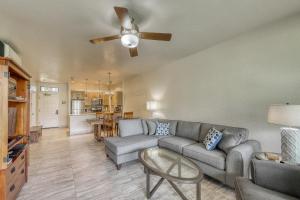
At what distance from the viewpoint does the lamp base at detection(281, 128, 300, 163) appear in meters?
1.71

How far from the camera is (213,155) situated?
92.3 inches

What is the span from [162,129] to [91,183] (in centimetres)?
204

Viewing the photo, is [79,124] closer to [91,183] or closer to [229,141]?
[91,183]

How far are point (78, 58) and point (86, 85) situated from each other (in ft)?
16.9

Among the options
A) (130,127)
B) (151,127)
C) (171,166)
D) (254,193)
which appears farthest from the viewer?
(151,127)

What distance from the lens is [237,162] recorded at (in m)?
2.08

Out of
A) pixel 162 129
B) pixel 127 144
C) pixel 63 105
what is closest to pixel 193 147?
pixel 162 129

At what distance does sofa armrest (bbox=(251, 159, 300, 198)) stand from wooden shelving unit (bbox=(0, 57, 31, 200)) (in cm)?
276

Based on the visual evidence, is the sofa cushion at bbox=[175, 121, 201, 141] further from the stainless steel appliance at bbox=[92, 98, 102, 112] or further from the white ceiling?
the stainless steel appliance at bbox=[92, 98, 102, 112]

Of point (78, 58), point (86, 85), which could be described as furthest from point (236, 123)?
point (86, 85)

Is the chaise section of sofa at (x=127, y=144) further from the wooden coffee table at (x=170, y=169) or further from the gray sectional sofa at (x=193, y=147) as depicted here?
the wooden coffee table at (x=170, y=169)

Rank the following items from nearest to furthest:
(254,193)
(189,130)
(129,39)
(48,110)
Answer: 1. (254,193)
2. (129,39)
3. (189,130)
4. (48,110)

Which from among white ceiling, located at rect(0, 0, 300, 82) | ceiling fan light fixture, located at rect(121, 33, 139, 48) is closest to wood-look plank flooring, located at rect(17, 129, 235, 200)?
ceiling fan light fixture, located at rect(121, 33, 139, 48)

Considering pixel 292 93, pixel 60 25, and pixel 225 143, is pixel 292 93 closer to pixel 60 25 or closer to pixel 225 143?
pixel 225 143
